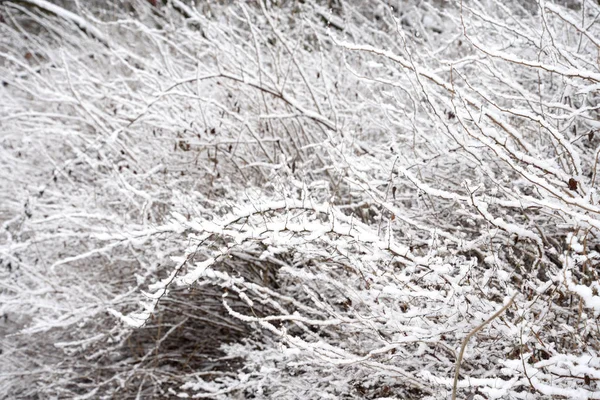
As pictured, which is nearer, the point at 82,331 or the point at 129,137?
the point at 82,331

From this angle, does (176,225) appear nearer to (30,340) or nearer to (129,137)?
(129,137)

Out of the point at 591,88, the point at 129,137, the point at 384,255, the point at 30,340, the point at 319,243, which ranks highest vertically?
the point at 591,88

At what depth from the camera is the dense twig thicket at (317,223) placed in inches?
70.7

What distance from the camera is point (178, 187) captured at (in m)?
3.65

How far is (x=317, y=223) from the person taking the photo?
1.84 metres

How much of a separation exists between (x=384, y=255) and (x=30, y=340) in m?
3.24

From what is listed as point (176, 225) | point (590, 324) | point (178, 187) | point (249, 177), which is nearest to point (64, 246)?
point (178, 187)

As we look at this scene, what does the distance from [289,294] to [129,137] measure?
1.79m

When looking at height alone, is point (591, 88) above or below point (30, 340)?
above

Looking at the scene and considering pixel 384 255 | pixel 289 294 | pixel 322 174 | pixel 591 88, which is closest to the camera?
pixel 591 88

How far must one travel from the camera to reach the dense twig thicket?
1796 millimetres

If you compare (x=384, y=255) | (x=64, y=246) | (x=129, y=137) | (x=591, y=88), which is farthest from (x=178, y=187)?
(x=591, y=88)

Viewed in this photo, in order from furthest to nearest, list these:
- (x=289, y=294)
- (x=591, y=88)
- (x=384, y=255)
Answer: (x=289, y=294) → (x=384, y=255) → (x=591, y=88)

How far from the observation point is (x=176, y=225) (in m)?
1.90
